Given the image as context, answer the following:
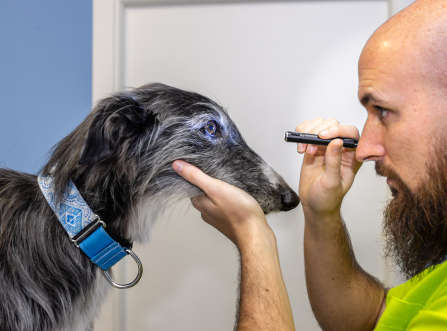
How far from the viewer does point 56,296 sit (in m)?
1.01

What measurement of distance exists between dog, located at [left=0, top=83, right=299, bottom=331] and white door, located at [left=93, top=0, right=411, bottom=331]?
597 mm

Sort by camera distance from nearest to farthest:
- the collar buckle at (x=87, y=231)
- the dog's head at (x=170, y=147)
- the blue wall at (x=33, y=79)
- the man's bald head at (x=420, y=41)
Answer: the man's bald head at (x=420, y=41)
the collar buckle at (x=87, y=231)
the dog's head at (x=170, y=147)
the blue wall at (x=33, y=79)

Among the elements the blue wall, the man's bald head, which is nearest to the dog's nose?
the man's bald head

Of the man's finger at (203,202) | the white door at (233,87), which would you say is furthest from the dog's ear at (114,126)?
the white door at (233,87)

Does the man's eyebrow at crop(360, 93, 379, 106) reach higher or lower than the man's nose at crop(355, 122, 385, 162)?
higher

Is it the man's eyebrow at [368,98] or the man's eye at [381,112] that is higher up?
the man's eyebrow at [368,98]

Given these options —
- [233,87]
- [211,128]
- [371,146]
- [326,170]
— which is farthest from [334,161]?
[233,87]

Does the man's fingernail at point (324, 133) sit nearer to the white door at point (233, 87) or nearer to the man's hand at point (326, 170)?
the man's hand at point (326, 170)

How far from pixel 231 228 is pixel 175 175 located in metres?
0.25

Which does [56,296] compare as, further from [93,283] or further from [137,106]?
[137,106]

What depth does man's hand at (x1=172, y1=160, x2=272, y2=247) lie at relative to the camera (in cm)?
106

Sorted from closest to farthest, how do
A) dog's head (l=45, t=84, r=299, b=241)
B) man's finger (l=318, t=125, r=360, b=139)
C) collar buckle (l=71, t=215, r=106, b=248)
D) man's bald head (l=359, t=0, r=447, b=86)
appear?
man's bald head (l=359, t=0, r=447, b=86) → collar buckle (l=71, t=215, r=106, b=248) → dog's head (l=45, t=84, r=299, b=241) → man's finger (l=318, t=125, r=360, b=139)

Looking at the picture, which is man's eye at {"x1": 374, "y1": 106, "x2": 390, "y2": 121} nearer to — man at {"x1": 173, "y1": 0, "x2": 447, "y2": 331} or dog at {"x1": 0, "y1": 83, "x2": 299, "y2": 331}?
man at {"x1": 173, "y1": 0, "x2": 447, "y2": 331}

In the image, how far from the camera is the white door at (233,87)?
179cm
